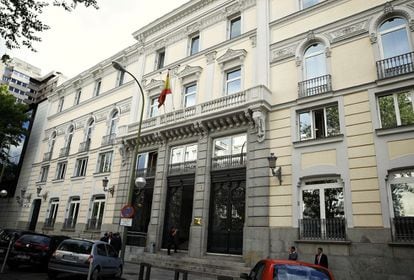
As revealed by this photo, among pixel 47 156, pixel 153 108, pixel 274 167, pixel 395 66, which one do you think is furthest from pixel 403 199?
pixel 47 156

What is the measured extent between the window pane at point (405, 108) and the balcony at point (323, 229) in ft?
15.0

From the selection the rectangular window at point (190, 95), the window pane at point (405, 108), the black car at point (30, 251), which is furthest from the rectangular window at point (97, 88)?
the window pane at point (405, 108)

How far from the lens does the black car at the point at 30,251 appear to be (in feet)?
41.4

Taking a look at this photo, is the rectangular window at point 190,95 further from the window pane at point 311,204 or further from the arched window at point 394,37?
the arched window at point 394,37

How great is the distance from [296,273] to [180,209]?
13.0 meters

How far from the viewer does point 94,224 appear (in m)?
23.0

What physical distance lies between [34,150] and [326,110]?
103ft

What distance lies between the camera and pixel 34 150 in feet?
113

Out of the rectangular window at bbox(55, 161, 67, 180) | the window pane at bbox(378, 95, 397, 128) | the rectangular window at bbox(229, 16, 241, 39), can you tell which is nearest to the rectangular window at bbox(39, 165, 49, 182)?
the rectangular window at bbox(55, 161, 67, 180)

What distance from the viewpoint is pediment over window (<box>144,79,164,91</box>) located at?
22473 millimetres

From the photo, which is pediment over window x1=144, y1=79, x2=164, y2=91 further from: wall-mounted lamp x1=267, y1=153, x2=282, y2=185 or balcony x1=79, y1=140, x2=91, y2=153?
wall-mounted lamp x1=267, y1=153, x2=282, y2=185

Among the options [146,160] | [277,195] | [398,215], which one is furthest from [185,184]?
[398,215]

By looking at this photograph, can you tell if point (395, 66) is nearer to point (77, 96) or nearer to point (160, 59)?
point (160, 59)

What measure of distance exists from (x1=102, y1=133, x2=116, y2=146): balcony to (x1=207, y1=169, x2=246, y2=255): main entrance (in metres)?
10.7
